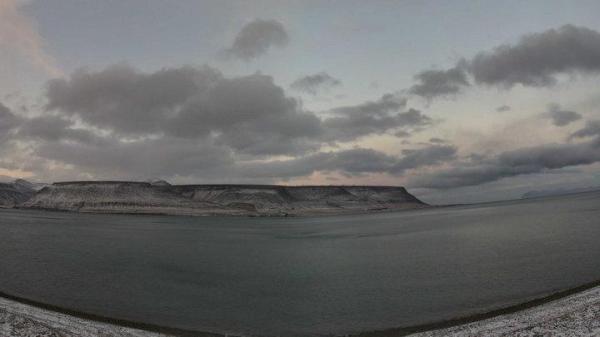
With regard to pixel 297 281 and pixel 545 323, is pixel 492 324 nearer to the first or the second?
pixel 545 323

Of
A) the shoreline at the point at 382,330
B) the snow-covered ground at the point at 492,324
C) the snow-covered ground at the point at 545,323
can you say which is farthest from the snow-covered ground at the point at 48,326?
the snow-covered ground at the point at 545,323

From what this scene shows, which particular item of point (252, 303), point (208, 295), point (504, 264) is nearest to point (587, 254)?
point (504, 264)

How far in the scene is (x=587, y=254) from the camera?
48.7 meters

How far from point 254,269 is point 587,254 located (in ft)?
140

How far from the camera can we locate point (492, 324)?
A: 949 inches

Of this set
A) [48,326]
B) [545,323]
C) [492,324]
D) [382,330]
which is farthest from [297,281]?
[545,323]

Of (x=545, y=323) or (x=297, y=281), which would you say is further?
(x=297, y=281)

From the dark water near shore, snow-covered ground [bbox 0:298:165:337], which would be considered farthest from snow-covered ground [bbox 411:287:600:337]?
snow-covered ground [bbox 0:298:165:337]

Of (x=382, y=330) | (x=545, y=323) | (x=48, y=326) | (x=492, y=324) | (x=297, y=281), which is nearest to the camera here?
(x=545, y=323)

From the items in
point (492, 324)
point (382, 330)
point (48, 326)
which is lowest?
point (382, 330)

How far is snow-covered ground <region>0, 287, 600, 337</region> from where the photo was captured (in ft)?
71.1

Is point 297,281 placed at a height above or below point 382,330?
below

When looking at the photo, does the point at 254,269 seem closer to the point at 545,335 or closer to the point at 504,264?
the point at 504,264

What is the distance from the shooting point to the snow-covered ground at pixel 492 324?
21.7m
